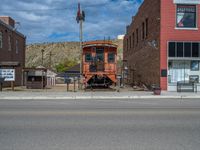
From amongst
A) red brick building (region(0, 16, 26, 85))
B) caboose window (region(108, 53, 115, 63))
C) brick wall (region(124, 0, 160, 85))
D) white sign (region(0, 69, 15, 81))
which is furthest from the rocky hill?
caboose window (region(108, 53, 115, 63))

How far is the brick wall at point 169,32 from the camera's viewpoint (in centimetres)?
3066

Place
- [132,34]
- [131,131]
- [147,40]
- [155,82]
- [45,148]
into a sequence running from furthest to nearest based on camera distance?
[132,34] < [147,40] < [155,82] < [131,131] < [45,148]

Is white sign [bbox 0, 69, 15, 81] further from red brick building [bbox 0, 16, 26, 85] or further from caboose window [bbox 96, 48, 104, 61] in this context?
caboose window [bbox 96, 48, 104, 61]

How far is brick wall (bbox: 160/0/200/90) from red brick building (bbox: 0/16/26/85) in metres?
12.6

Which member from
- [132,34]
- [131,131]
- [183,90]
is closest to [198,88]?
[183,90]

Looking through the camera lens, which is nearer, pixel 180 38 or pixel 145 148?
pixel 145 148

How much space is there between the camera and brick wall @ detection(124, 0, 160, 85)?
32156mm

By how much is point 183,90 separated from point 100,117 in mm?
18833

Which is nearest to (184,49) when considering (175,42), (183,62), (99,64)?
(175,42)

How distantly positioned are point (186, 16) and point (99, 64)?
345 inches

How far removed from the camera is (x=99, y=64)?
1161 inches

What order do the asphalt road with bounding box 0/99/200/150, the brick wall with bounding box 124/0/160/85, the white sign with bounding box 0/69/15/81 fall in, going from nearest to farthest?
the asphalt road with bounding box 0/99/200/150, the white sign with bounding box 0/69/15/81, the brick wall with bounding box 124/0/160/85

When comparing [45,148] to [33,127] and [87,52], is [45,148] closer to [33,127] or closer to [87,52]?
[33,127]

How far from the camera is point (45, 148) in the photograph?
7.36 metres
